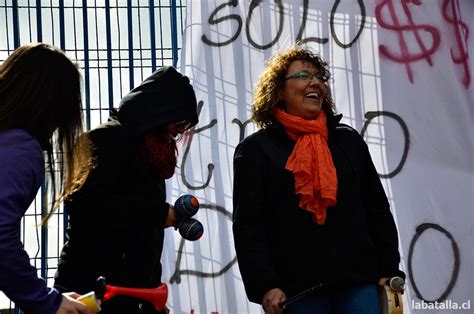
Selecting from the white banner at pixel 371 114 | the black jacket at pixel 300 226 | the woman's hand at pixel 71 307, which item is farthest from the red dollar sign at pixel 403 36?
the woman's hand at pixel 71 307

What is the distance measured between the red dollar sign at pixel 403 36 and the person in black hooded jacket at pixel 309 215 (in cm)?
134

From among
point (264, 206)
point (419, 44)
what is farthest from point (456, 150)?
point (264, 206)

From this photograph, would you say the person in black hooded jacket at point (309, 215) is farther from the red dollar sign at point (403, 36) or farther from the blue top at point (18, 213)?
the red dollar sign at point (403, 36)

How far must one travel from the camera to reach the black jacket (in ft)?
11.8

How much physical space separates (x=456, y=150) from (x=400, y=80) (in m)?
0.48

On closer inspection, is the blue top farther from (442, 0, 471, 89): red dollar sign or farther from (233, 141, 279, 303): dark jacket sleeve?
(442, 0, 471, 89): red dollar sign

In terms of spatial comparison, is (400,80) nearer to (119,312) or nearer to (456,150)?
(456,150)

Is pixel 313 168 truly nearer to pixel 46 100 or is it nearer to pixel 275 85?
pixel 275 85

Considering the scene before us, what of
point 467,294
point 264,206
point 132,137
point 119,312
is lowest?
point 467,294

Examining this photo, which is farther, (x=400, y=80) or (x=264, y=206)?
(x=400, y=80)

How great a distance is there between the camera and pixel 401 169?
5.02m

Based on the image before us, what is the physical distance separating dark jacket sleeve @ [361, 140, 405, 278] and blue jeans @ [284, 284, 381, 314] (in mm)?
158

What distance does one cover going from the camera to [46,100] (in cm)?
270

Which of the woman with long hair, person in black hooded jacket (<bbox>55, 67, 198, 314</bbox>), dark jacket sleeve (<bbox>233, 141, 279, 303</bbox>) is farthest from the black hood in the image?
the woman with long hair
